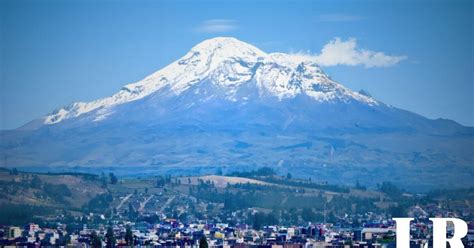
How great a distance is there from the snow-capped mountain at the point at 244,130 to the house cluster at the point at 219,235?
29.4 metres

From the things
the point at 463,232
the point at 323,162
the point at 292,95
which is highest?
the point at 292,95

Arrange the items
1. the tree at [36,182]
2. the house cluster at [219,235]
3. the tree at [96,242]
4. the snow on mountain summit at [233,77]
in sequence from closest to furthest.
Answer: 1. the tree at [96,242]
2. the house cluster at [219,235]
3. the tree at [36,182]
4. the snow on mountain summit at [233,77]

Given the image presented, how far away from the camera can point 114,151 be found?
11338cm

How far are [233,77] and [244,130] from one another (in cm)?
1337

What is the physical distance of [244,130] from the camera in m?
120

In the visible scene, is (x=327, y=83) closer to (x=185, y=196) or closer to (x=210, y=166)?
(x=210, y=166)

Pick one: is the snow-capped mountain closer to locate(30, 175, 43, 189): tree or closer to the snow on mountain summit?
the snow on mountain summit

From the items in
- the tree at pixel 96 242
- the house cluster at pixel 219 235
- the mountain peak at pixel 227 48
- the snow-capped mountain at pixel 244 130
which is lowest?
the tree at pixel 96 242

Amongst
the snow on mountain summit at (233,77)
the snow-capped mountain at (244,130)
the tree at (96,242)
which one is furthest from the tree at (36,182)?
the snow on mountain summit at (233,77)

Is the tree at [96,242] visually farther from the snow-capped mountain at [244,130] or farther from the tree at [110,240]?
the snow-capped mountain at [244,130]

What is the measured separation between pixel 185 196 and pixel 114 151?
107ft

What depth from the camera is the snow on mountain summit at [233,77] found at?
129000 mm

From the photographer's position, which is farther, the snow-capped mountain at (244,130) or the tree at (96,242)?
the snow-capped mountain at (244,130)

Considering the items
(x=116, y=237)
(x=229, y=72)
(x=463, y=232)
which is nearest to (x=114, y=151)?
(x=229, y=72)
